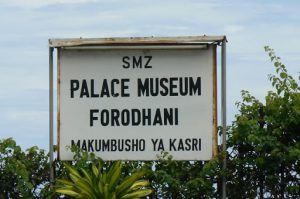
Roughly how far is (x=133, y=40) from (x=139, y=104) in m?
0.99

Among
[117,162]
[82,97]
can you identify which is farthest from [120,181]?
[82,97]

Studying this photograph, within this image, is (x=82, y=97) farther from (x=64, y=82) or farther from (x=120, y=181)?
(x=120, y=181)

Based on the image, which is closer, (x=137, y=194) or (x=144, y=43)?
(x=137, y=194)

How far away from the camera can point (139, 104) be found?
16672 mm

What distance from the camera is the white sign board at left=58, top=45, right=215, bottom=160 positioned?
1666 cm

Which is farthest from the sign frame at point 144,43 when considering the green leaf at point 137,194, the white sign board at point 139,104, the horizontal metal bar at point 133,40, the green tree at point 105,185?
the green leaf at point 137,194

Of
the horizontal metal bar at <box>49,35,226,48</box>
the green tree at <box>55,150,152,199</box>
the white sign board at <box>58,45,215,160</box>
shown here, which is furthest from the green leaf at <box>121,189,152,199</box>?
the horizontal metal bar at <box>49,35,226,48</box>

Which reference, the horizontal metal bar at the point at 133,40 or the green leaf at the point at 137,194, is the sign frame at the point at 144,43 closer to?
the horizontal metal bar at the point at 133,40

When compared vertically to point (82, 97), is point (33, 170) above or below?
below

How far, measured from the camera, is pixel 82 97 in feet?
55.0

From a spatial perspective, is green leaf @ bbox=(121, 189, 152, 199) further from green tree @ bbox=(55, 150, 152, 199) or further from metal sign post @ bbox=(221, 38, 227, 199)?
metal sign post @ bbox=(221, 38, 227, 199)

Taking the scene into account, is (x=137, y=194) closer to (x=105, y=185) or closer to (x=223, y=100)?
(x=105, y=185)

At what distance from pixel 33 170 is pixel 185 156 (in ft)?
7.92

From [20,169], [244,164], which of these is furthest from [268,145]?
[20,169]
